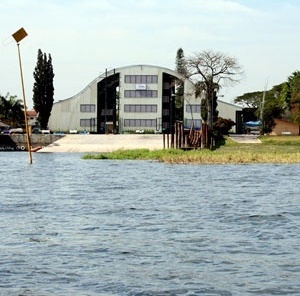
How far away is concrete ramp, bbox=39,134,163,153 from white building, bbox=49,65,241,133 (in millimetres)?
15939

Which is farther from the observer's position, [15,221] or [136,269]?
[15,221]

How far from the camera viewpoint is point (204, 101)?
126 metres

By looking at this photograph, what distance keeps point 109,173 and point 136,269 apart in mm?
33883

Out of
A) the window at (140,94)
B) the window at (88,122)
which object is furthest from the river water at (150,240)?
the window at (88,122)

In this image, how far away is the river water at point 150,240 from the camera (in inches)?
615

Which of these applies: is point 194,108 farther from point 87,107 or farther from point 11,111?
point 11,111

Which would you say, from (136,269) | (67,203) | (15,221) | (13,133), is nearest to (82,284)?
(136,269)

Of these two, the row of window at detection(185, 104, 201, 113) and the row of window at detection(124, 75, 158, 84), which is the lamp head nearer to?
the row of window at detection(124, 75, 158, 84)

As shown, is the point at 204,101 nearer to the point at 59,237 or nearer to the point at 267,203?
the point at 267,203

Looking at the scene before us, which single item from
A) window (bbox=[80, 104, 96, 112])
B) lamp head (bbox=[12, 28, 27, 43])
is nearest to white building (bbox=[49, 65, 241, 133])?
window (bbox=[80, 104, 96, 112])

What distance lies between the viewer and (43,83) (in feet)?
419

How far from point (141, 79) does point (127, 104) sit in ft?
15.9

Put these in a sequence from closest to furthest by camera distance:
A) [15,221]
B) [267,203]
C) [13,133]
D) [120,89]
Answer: [15,221]
[267,203]
[13,133]
[120,89]

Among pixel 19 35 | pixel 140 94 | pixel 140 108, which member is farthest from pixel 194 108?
pixel 19 35
